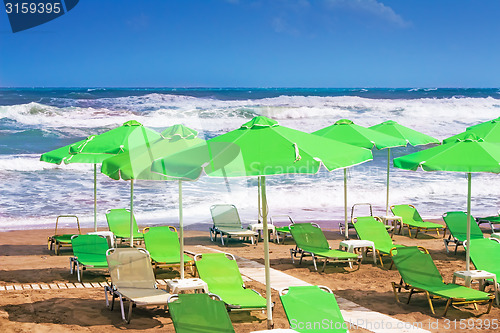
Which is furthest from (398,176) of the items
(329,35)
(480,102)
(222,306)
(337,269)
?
(329,35)

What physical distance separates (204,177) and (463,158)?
9.40 metres

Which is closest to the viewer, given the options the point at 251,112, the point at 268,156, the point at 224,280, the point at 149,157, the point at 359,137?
the point at 268,156

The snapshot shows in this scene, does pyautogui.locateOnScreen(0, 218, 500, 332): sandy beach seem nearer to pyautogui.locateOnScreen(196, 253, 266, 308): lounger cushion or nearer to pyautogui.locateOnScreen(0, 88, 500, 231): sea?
pyautogui.locateOnScreen(196, 253, 266, 308): lounger cushion

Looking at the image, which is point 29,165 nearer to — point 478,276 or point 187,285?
point 187,285

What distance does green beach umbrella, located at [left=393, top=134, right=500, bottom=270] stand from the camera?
7633 millimetres

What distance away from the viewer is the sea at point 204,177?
18.6 meters

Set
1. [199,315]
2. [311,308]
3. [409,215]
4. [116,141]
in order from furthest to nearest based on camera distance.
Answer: [409,215] < [116,141] < [311,308] < [199,315]

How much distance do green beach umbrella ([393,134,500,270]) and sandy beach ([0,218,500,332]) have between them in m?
1.82

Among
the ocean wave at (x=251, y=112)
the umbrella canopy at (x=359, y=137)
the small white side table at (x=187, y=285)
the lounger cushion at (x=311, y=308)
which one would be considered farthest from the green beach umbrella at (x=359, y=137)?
the ocean wave at (x=251, y=112)

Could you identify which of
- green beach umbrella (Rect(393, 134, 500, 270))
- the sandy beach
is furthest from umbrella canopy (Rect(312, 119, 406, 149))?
green beach umbrella (Rect(393, 134, 500, 270))

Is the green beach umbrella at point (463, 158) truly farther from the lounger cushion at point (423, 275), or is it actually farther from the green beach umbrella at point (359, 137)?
the green beach umbrella at point (359, 137)

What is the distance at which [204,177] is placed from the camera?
53.8 feet

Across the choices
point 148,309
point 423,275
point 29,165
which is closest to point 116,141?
point 148,309

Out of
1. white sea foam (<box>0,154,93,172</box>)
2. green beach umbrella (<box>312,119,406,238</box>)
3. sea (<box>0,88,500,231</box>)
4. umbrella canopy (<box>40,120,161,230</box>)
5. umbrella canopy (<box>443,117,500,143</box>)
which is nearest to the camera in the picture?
umbrella canopy (<box>40,120,161,230</box>)
